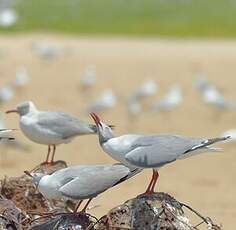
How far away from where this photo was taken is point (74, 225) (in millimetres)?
6113

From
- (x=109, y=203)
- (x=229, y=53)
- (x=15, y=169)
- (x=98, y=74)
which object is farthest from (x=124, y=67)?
(x=109, y=203)

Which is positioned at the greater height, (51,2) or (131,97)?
(131,97)

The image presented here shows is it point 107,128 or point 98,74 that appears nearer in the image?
point 107,128

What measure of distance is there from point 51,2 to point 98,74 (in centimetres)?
2222

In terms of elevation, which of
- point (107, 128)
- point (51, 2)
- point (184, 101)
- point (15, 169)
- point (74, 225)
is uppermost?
point (107, 128)

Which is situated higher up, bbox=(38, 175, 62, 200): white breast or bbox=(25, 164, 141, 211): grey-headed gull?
bbox=(25, 164, 141, 211): grey-headed gull

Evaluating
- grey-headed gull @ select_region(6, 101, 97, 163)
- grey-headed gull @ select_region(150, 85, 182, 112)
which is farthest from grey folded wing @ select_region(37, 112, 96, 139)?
grey-headed gull @ select_region(150, 85, 182, 112)

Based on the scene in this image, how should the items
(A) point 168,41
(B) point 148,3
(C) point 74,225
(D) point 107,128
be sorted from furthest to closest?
(B) point 148,3, (A) point 168,41, (D) point 107,128, (C) point 74,225

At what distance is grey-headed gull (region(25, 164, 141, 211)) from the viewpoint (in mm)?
6152

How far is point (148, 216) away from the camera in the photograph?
598 cm

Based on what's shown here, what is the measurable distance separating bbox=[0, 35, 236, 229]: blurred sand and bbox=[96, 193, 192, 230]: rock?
170 inches

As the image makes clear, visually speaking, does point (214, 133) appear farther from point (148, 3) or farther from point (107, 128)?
point (148, 3)

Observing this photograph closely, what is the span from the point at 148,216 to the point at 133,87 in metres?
19.1

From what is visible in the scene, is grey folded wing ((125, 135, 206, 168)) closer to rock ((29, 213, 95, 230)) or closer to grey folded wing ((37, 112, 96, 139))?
rock ((29, 213, 95, 230))
